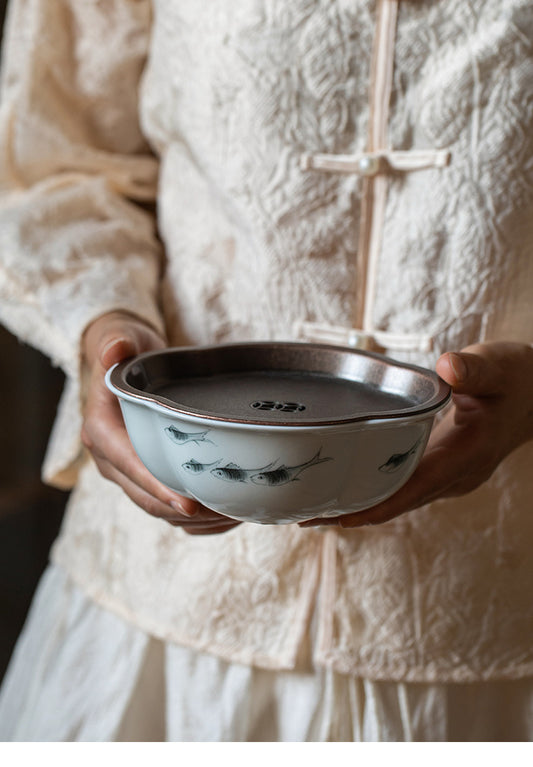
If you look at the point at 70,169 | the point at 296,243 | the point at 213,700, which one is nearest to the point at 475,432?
the point at 296,243

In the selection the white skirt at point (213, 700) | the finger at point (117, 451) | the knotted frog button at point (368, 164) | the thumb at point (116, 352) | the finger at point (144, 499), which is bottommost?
the white skirt at point (213, 700)

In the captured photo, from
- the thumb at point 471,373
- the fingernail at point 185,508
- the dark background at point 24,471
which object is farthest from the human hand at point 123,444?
the dark background at point 24,471

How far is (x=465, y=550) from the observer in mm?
463

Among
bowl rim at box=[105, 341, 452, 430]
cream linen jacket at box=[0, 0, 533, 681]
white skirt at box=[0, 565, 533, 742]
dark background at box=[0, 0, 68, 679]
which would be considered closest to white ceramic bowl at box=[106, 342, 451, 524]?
bowl rim at box=[105, 341, 452, 430]

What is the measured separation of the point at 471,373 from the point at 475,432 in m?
0.05

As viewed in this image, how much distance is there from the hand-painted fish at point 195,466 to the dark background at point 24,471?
38.5 inches

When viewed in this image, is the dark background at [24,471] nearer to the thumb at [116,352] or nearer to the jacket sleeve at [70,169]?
the jacket sleeve at [70,169]

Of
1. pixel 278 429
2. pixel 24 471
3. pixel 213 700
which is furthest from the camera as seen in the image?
pixel 24 471

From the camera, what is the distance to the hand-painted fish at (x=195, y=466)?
28cm

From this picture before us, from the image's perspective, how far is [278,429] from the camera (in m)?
0.25

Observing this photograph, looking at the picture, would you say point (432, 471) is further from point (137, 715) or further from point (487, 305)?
point (137, 715)

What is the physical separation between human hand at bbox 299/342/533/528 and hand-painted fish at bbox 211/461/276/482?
8 centimetres

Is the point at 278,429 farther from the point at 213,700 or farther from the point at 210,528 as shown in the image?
the point at 213,700

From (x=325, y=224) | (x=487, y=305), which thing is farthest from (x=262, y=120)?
(x=487, y=305)
